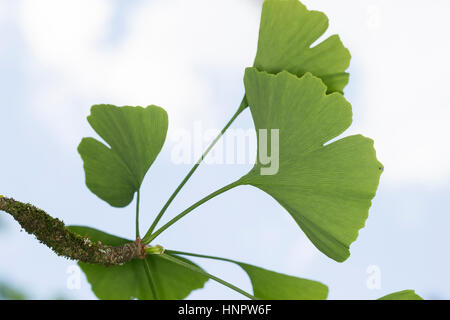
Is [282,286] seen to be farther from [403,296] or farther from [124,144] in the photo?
[124,144]

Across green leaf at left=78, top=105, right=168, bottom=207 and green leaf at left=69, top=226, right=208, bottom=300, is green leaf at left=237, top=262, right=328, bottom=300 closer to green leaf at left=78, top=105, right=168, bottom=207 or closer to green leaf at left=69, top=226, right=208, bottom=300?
green leaf at left=69, top=226, right=208, bottom=300

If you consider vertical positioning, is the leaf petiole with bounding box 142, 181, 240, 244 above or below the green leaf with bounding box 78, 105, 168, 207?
below

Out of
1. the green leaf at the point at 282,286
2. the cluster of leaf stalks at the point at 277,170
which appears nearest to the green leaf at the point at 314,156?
the cluster of leaf stalks at the point at 277,170

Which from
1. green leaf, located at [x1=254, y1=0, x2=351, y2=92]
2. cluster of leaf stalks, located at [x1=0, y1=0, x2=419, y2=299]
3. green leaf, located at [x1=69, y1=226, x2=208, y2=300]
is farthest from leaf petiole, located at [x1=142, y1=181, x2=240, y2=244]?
green leaf, located at [x1=254, y1=0, x2=351, y2=92]

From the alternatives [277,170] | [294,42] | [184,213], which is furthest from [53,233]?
[294,42]

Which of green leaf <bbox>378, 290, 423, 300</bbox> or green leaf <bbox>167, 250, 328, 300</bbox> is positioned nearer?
green leaf <bbox>378, 290, 423, 300</bbox>
